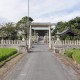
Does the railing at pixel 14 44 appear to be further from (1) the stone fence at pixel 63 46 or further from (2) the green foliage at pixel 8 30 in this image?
(2) the green foliage at pixel 8 30

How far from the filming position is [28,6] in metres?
41.6

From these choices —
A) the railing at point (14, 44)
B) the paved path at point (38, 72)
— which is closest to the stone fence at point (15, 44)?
the railing at point (14, 44)

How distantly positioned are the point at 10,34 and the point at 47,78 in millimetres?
46986

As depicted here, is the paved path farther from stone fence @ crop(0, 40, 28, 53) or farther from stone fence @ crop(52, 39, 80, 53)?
stone fence @ crop(0, 40, 28, 53)

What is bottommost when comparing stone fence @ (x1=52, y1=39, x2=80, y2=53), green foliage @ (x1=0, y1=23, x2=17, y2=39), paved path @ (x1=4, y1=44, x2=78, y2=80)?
paved path @ (x1=4, y1=44, x2=78, y2=80)

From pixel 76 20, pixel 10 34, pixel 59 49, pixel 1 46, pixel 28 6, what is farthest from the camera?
pixel 76 20

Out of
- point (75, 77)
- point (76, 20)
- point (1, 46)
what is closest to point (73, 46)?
point (1, 46)

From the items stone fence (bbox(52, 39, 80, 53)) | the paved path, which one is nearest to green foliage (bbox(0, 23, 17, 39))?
stone fence (bbox(52, 39, 80, 53))

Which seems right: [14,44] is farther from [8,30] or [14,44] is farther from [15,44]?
[8,30]

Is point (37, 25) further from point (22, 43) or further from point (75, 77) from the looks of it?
point (75, 77)

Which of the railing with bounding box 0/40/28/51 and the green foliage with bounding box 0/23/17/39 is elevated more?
the green foliage with bounding box 0/23/17/39

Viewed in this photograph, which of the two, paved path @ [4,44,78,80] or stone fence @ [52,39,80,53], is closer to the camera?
paved path @ [4,44,78,80]

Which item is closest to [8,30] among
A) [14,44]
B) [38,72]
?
[14,44]

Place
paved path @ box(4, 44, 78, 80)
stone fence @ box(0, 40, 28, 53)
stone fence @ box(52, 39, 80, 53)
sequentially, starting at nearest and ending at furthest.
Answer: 1. paved path @ box(4, 44, 78, 80)
2. stone fence @ box(52, 39, 80, 53)
3. stone fence @ box(0, 40, 28, 53)
